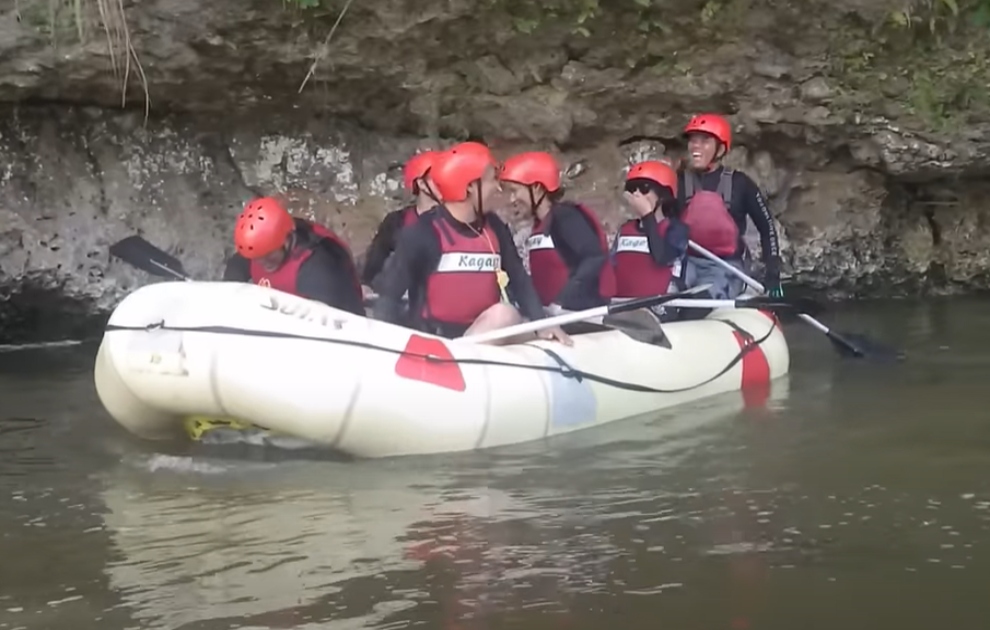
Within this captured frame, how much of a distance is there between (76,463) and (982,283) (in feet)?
28.3

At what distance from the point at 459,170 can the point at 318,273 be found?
79cm

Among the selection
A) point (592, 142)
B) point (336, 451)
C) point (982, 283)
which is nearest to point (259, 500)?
point (336, 451)

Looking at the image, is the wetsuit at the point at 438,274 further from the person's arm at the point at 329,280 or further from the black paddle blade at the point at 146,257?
the black paddle blade at the point at 146,257

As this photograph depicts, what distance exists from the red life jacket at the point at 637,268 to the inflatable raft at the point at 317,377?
64.1 inches

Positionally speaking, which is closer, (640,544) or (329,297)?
(640,544)

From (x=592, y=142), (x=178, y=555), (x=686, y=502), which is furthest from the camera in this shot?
(x=592, y=142)

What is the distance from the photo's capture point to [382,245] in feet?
20.9

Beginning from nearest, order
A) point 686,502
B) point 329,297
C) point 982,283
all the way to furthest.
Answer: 1. point 686,502
2. point 329,297
3. point 982,283

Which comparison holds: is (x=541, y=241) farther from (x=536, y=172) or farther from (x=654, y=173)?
(x=654, y=173)

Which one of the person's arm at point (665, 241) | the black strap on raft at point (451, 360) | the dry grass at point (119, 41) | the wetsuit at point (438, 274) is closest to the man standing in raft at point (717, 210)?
the person's arm at point (665, 241)

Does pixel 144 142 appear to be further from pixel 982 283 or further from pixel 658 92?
pixel 982 283

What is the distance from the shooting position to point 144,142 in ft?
28.4

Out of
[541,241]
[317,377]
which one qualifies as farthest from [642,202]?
[317,377]

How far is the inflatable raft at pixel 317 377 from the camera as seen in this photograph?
4.56 meters
